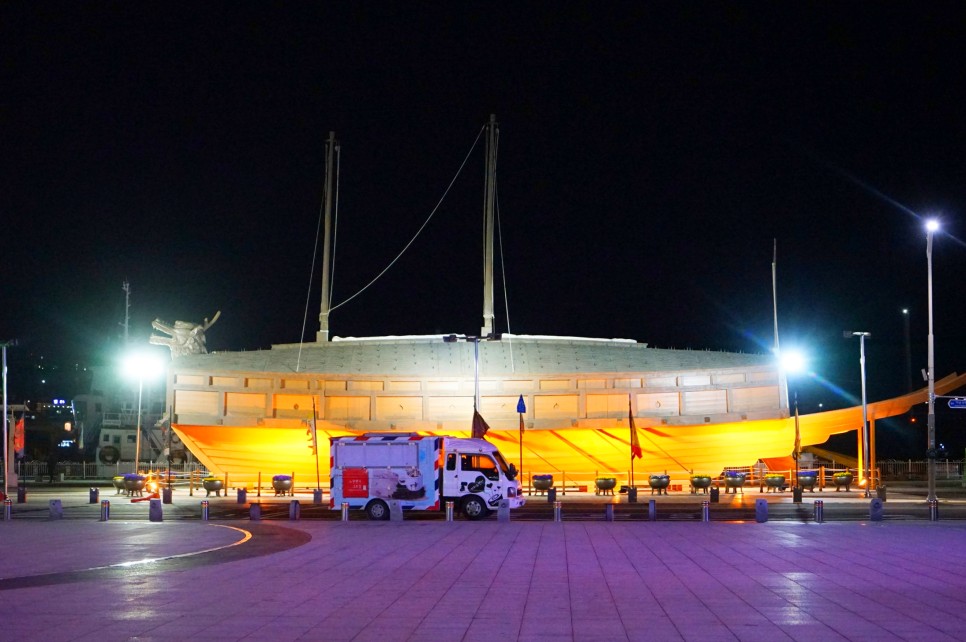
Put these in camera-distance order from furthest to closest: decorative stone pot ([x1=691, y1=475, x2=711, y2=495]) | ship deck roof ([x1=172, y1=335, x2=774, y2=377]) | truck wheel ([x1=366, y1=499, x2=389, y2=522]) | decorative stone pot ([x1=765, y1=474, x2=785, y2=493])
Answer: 1. ship deck roof ([x1=172, y1=335, x2=774, y2=377])
2. decorative stone pot ([x1=765, y1=474, x2=785, y2=493])
3. decorative stone pot ([x1=691, y1=475, x2=711, y2=495])
4. truck wheel ([x1=366, y1=499, x2=389, y2=522])

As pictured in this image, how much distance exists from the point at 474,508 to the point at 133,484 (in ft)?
68.1

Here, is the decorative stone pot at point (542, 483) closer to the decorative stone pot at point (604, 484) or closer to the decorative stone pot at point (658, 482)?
the decorative stone pot at point (604, 484)

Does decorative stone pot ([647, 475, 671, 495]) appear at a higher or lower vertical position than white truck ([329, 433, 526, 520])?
lower

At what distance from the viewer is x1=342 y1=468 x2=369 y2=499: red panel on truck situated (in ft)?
94.6

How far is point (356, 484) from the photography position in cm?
2889

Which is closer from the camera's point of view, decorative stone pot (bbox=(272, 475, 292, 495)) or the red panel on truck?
the red panel on truck

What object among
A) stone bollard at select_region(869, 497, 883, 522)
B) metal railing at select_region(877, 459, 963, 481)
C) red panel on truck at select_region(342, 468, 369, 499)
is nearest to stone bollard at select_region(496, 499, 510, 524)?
red panel on truck at select_region(342, 468, 369, 499)

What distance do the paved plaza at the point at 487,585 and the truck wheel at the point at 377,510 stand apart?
562cm

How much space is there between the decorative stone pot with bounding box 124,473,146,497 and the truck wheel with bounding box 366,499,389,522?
1867cm

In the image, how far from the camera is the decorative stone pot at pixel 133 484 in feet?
142

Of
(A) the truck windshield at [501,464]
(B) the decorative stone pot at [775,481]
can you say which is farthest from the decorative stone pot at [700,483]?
(A) the truck windshield at [501,464]

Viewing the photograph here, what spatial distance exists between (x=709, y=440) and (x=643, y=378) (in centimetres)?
447

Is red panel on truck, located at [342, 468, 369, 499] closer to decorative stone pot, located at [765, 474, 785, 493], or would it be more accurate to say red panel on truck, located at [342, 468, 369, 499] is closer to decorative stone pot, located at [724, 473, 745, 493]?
decorative stone pot, located at [724, 473, 745, 493]

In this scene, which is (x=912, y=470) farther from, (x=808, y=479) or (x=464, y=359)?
(x=464, y=359)
